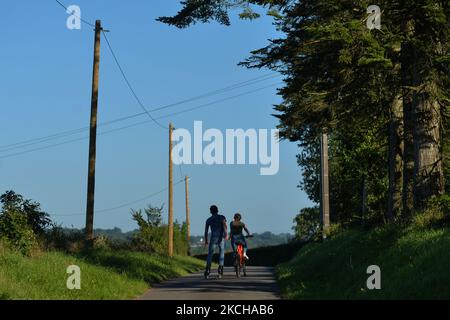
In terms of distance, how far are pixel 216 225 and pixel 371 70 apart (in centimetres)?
626

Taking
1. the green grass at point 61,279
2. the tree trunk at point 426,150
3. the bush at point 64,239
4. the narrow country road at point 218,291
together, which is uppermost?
the tree trunk at point 426,150

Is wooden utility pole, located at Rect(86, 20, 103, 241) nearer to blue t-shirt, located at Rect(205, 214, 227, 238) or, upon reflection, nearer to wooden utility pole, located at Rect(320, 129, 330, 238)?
blue t-shirt, located at Rect(205, 214, 227, 238)

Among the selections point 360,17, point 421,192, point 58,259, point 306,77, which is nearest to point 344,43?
point 360,17

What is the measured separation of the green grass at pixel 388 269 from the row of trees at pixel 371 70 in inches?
83.1

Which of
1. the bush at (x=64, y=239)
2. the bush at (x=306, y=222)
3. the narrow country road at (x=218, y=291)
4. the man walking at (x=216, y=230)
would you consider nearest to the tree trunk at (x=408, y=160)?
the narrow country road at (x=218, y=291)

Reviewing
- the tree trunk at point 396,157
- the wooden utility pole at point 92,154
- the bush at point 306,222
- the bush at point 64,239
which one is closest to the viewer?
the tree trunk at point 396,157

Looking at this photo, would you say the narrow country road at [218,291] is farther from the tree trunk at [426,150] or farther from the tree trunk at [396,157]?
the tree trunk at [396,157]

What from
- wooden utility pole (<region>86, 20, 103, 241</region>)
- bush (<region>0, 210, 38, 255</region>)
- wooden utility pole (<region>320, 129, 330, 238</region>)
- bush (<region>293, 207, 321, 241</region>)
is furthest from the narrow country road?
bush (<region>293, 207, 321, 241</region>)

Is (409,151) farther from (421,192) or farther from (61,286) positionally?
(61,286)

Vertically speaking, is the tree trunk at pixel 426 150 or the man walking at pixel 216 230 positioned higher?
the tree trunk at pixel 426 150

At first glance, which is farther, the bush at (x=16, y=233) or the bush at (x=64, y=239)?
the bush at (x=64, y=239)

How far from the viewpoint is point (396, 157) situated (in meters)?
25.6

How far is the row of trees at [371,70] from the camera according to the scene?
15.9 metres
